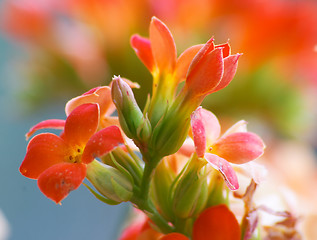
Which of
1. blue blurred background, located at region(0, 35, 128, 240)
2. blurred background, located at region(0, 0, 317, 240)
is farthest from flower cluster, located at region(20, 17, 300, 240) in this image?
blue blurred background, located at region(0, 35, 128, 240)

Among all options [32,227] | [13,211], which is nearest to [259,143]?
[13,211]

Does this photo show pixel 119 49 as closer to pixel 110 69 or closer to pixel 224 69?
pixel 110 69

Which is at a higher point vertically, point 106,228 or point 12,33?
point 12,33

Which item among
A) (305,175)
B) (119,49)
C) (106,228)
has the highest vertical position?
(119,49)

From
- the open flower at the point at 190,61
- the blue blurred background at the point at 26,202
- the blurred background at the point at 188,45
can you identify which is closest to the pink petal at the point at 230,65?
the open flower at the point at 190,61

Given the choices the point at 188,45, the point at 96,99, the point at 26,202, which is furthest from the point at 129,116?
the point at 26,202

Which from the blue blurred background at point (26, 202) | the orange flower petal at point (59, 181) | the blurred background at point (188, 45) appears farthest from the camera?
the blue blurred background at point (26, 202)

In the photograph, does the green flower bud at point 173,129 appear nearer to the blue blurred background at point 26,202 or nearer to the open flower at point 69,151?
the open flower at point 69,151
